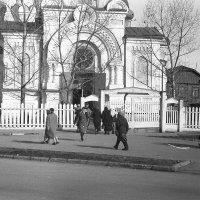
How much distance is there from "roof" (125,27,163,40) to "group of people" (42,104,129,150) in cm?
1541

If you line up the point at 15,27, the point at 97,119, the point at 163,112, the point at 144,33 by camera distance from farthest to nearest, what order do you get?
the point at 144,33 < the point at 15,27 < the point at 163,112 < the point at 97,119

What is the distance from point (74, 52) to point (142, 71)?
23.4 feet

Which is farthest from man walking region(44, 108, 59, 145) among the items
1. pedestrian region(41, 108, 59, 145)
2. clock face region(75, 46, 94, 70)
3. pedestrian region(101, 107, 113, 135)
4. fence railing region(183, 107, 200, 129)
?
clock face region(75, 46, 94, 70)

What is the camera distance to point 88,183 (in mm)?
10289

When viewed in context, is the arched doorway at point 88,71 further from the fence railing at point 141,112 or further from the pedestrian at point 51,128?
the pedestrian at point 51,128

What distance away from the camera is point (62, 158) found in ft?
47.5

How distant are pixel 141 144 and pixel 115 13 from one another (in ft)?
76.0

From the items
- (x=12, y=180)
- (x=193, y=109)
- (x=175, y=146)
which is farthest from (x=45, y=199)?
(x=193, y=109)

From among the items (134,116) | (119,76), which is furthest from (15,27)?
(134,116)

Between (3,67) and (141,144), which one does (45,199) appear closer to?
(141,144)

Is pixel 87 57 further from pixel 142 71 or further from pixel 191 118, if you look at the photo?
pixel 191 118

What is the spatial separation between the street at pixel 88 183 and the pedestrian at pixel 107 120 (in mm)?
12843

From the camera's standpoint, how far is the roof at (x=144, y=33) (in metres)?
41.8

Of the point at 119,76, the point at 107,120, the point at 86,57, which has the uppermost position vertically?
the point at 86,57
